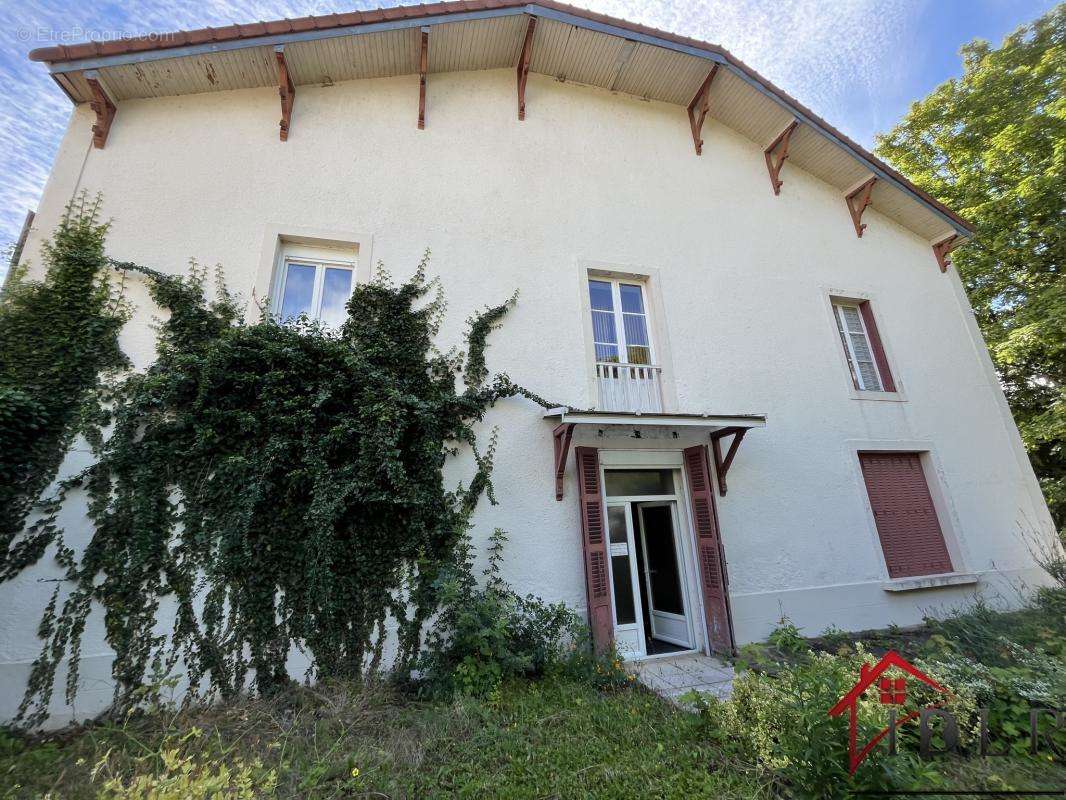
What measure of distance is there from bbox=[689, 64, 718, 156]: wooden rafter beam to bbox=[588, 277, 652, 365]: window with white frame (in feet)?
10.8

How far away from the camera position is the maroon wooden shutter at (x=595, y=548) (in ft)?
17.7

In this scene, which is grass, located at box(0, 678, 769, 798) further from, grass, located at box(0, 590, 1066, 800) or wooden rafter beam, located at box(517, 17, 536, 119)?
wooden rafter beam, located at box(517, 17, 536, 119)

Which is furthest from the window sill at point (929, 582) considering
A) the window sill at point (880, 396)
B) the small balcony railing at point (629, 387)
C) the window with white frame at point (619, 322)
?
the window with white frame at point (619, 322)

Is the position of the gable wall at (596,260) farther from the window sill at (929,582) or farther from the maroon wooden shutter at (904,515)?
the maroon wooden shutter at (904,515)

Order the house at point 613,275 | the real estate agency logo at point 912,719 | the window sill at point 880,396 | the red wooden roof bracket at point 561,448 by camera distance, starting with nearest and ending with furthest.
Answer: the real estate agency logo at point 912,719, the red wooden roof bracket at point 561,448, the house at point 613,275, the window sill at point 880,396

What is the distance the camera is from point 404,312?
5.88m

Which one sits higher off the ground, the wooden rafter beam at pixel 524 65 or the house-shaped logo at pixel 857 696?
the wooden rafter beam at pixel 524 65

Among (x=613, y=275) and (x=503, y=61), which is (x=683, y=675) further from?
(x=503, y=61)

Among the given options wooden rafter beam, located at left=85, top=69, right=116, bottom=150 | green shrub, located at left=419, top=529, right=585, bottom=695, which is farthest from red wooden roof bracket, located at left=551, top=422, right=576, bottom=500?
wooden rafter beam, located at left=85, top=69, right=116, bottom=150

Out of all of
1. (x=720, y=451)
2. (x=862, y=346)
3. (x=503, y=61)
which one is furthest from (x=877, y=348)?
(x=503, y=61)

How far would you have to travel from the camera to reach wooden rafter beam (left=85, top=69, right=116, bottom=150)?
5.64 metres

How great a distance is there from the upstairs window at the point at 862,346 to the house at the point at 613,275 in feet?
0.16

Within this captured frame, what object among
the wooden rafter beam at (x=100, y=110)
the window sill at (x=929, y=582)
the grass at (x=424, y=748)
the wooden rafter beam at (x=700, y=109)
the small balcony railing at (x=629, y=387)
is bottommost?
the grass at (x=424, y=748)

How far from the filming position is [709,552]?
6039 mm
